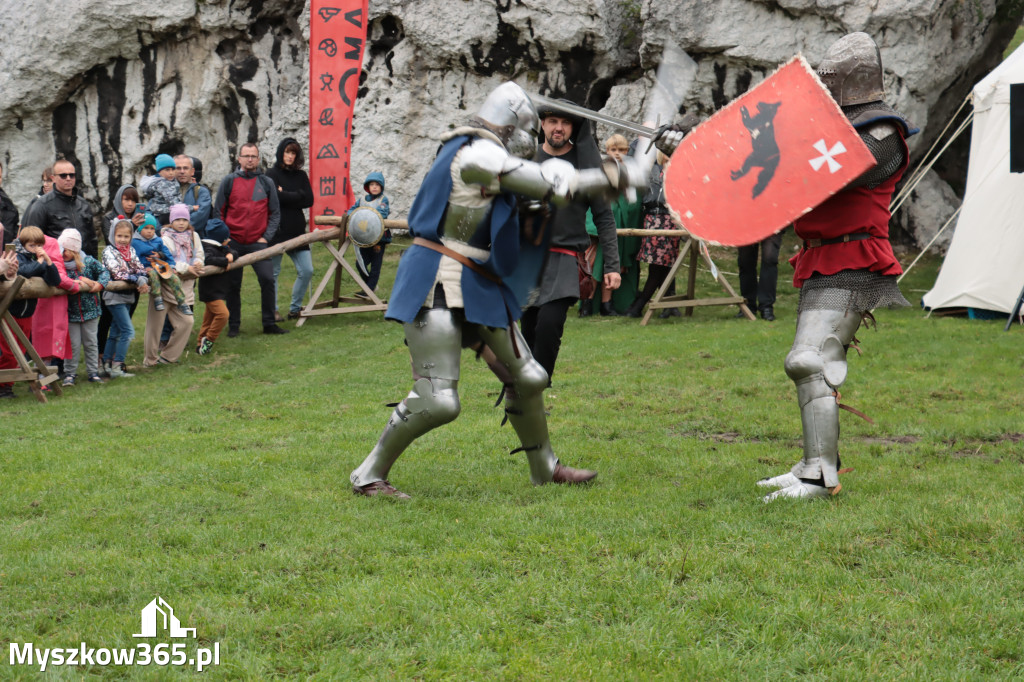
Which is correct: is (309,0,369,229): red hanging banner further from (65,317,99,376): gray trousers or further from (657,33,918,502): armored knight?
(657,33,918,502): armored knight

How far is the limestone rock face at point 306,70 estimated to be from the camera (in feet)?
45.4

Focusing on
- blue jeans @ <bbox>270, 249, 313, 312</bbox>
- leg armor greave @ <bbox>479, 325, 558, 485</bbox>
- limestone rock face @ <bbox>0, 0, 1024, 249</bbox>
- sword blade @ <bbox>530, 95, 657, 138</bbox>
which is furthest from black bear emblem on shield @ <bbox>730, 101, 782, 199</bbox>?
limestone rock face @ <bbox>0, 0, 1024, 249</bbox>

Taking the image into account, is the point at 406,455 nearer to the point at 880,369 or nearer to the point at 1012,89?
the point at 880,369

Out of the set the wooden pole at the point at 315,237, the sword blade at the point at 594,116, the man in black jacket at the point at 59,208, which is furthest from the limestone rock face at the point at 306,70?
the sword blade at the point at 594,116

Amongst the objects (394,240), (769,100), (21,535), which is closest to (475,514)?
(21,535)

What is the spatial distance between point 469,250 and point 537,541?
1281 mm

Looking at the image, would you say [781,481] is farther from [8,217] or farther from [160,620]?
Result: [8,217]

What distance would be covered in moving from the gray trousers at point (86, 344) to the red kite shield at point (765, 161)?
220 inches

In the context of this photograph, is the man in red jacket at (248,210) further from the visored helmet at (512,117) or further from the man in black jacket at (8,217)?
the visored helmet at (512,117)

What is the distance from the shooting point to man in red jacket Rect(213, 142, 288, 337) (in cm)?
975

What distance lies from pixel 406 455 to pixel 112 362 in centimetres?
415

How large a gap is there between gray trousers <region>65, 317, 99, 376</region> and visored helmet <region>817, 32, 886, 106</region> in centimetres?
616

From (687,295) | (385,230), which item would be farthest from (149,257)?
(687,295)

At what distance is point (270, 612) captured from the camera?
2.96m
